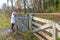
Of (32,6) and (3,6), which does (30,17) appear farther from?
(3,6)

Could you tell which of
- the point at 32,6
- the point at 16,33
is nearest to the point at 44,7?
the point at 32,6

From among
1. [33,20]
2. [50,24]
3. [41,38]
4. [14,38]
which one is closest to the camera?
[50,24]

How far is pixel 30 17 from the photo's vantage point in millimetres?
11281

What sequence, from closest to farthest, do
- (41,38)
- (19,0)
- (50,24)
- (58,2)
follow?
(50,24), (41,38), (58,2), (19,0)

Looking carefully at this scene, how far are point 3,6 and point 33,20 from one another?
30.2 feet

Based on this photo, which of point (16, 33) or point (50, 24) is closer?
point (50, 24)

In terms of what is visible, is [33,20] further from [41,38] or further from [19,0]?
[19,0]

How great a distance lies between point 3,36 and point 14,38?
2.53 ft

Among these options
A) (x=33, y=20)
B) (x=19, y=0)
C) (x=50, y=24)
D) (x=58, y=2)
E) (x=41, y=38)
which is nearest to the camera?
(x=50, y=24)

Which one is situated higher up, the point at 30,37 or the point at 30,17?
the point at 30,17

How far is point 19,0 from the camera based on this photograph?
64.7 feet

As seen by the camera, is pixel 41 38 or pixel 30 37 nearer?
pixel 41 38

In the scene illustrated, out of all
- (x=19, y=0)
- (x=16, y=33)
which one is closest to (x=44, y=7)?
(x=19, y=0)

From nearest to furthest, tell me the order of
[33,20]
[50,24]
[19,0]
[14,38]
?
[50,24] → [14,38] → [33,20] → [19,0]
